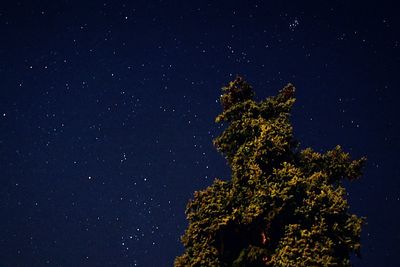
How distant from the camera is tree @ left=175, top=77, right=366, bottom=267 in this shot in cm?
1547

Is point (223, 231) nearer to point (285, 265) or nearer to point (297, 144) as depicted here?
point (285, 265)

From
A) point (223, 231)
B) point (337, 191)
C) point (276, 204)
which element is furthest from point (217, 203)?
point (337, 191)

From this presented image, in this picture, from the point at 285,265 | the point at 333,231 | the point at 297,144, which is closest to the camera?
the point at 285,265

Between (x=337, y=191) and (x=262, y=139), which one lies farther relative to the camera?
(x=262, y=139)

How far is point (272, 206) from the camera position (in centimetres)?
1608

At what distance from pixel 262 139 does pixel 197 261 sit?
5.66m

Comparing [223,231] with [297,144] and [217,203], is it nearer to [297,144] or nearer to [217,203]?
[217,203]

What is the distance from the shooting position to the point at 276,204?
634 inches

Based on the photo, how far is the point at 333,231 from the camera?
1569 centimetres

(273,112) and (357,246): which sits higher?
(273,112)

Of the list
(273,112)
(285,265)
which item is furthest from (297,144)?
(285,265)

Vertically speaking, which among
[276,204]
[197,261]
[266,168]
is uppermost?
[266,168]

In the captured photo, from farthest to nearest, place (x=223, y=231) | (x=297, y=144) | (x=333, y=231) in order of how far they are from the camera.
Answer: (x=297, y=144) < (x=223, y=231) < (x=333, y=231)

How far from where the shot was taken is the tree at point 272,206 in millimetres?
15469
